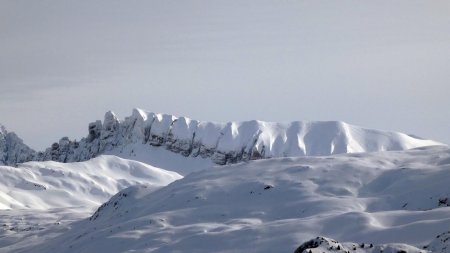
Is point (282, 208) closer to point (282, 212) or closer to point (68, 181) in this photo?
point (282, 212)

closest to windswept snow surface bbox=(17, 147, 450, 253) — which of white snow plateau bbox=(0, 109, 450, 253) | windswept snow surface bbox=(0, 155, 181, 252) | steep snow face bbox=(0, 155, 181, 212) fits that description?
white snow plateau bbox=(0, 109, 450, 253)

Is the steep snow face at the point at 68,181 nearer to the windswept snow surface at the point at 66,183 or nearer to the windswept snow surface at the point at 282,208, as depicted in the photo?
the windswept snow surface at the point at 66,183

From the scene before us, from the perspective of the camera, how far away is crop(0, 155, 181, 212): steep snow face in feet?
417

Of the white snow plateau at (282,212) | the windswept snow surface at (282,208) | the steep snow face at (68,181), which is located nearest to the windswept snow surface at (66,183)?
the steep snow face at (68,181)

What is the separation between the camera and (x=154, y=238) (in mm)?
38656

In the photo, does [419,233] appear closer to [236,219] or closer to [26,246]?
[236,219]

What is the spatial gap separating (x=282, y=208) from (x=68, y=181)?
10848cm

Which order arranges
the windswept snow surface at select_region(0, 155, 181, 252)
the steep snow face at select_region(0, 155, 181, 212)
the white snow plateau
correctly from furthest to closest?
the steep snow face at select_region(0, 155, 181, 212)
the windswept snow surface at select_region(0, 155, 181, 252)
the white snow plateau

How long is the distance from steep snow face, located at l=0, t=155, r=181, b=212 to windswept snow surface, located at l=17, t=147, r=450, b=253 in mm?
67705

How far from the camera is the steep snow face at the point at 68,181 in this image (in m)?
127

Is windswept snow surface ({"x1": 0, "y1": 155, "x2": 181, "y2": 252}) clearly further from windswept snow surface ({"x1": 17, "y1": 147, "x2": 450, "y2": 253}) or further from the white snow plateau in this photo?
windswept snow surface ({"x1": 17, "y1": 147, "x2": 450, "y2": 253})

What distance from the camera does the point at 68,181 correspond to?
14325cm

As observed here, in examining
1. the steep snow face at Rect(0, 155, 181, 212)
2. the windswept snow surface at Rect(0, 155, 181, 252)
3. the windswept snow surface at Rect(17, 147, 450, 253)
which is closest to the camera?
the windswept snow surface at Rect(17, 147, 450, 253)

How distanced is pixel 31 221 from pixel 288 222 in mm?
49199
